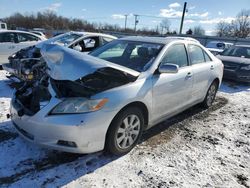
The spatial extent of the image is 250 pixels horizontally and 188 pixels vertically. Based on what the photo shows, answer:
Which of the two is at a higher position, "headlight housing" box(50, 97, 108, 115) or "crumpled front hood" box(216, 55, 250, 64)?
"headlight housing" box(50, 97, 108, 115)

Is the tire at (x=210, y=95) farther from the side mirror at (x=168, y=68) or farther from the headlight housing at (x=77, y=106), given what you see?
the headlight housing at (x=77, y=106)

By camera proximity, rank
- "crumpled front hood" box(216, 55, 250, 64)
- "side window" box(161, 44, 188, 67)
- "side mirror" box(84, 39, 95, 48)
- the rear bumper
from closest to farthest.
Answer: "side window" box(161, 44, 188, 67) → "side mirror" box(84, 39, 95, 48) → the rear bumper → "crumpled front hood" box(216, 55, 250, 64)

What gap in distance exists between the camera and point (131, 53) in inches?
173

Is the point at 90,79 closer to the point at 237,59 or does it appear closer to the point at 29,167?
the point at 29,167

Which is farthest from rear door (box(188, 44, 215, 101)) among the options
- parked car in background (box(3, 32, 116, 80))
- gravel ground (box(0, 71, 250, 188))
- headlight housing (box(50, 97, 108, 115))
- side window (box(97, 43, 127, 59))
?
parked car in background (box(3, 32, 116, 80))

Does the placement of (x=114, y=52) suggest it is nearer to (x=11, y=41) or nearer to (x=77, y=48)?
(x=77, y=48)

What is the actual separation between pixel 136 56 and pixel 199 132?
182 cm

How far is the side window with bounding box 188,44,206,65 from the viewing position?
4.79m

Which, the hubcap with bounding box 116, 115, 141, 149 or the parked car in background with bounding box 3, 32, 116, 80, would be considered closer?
the hubcap with bounding box 116, 115, 141, 149

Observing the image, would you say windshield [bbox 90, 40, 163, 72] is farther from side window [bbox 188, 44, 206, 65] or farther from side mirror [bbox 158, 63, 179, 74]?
side window [bbox 188, 44, 206, 65]

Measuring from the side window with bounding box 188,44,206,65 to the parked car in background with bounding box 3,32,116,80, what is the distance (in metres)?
2.83

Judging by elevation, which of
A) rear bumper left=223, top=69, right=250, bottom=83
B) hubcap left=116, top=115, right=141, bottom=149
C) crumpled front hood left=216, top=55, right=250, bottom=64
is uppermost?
crumpled front hood left=216, top=55, right=250, bottom=64

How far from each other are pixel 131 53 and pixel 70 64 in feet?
4.66

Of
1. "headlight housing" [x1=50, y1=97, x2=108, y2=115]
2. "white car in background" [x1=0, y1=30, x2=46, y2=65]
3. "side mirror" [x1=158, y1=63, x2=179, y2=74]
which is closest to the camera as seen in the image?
"headlight housing" [x1=50, y1=97, x2=108, y2=115]
